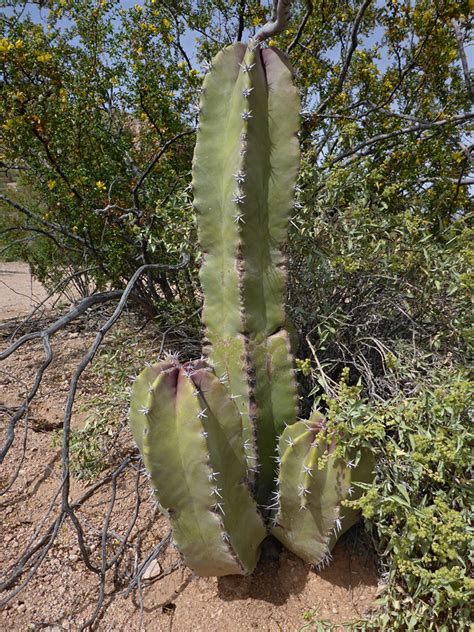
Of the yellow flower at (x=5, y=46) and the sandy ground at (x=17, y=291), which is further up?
the yellow flower at (x=5, y=46)

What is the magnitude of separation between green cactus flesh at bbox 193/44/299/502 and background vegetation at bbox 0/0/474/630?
0.64 ft

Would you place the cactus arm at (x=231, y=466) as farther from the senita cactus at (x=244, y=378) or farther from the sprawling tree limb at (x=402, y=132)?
the sprawling tree limb at (x=402, y=132)

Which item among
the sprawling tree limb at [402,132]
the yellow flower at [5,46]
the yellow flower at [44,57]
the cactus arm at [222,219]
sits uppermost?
the yellow flower at [5,46]

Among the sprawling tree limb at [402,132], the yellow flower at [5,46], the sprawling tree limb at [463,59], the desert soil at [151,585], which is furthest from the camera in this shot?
the sprawling tree limb at [463,59]

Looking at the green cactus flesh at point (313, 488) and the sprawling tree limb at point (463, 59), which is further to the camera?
the sprawling tree limb at point (463, 59)

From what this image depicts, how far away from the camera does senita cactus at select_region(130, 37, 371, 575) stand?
4.45 ft

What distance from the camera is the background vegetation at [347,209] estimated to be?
139 cm

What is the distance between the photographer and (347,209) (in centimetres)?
212

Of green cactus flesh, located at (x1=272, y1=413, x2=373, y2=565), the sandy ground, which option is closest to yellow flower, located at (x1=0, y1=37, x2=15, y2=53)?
the sandy ground

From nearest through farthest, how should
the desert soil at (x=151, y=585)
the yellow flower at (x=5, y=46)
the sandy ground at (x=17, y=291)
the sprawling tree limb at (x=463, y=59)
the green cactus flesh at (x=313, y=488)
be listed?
1. the green cactus flesh at (x=313, y=488)
2. the desert soil at (x=151, y=585)
3. the yellow flower at (x=5, y=46)
4. the sprawling tree limb at (x=463, y=59)
5. the sandy ground at (x=17, y=291)

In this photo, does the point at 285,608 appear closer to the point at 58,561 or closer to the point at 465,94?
the point at 58,561

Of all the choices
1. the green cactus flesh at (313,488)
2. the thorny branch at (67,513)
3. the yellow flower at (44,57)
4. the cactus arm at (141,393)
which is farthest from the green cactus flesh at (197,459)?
the yellow flower at (44,57)

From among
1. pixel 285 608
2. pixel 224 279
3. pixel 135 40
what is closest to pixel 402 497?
pixel 285 608

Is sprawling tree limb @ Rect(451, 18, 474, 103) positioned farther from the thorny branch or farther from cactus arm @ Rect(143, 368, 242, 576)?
cactus arm @ Rect(143, 368, 242, 576)
